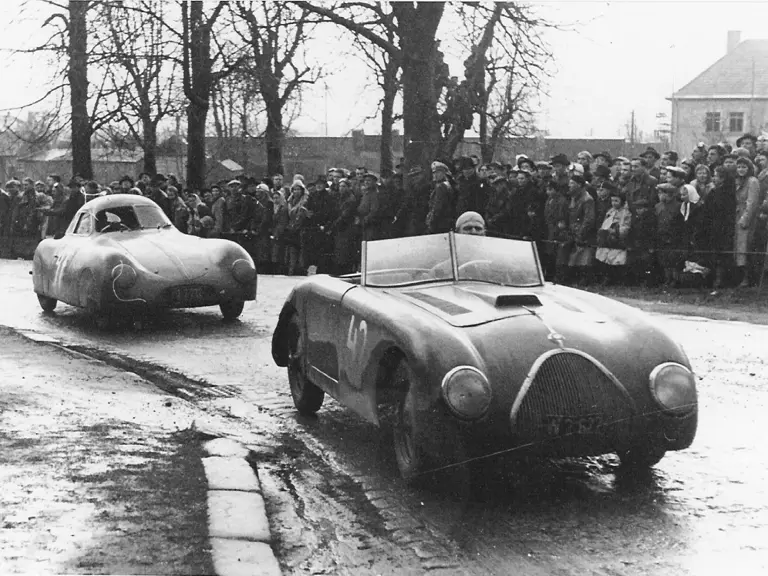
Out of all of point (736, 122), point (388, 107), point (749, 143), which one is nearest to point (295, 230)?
point (749, 143)

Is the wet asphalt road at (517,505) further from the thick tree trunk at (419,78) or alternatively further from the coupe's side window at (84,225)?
the thick tree trunk at (419,78)

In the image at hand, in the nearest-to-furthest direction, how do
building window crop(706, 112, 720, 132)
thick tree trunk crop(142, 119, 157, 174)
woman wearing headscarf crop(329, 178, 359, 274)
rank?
1. woman wearing headscarf crop(329, 178, 359, 274)
2. thick tree trunk crop(142, 119, 157, 174)
3. building window crop(706, 112, 720, 132)

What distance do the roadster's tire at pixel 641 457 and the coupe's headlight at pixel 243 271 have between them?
7.98 meters

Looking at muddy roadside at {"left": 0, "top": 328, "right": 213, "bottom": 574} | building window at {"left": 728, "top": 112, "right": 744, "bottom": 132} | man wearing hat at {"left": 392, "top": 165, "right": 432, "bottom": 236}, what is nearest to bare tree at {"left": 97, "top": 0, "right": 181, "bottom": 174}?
man wearing hat at {"left": 392, "top": 165, "right": 432, "bottom": 236}

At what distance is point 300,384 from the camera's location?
848 centimetres

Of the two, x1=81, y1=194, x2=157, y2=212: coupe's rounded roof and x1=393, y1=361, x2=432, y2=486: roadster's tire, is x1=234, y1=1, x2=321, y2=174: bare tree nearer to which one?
x1=81, y1=194, x2=157, y2=212: coupe's rounded roof

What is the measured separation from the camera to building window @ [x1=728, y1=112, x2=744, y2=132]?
263 feet

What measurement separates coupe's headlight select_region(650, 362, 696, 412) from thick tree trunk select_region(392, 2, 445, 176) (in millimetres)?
18056

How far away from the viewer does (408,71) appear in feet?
79.4

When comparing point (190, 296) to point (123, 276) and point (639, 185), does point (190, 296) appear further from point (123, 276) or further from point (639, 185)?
point (639, 185)

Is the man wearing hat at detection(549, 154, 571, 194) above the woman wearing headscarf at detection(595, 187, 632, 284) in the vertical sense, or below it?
above

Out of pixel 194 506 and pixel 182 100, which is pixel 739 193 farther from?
pixel 182 100

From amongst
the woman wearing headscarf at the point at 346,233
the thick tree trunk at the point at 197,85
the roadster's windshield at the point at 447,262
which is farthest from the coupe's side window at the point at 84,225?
the thick tree trunk at the point at 197,85

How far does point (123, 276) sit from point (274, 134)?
87.9 ft
